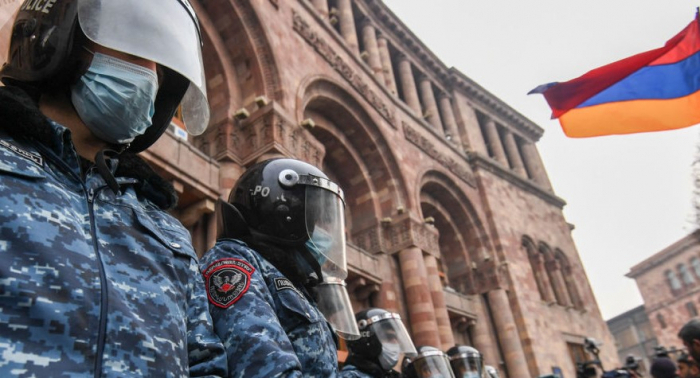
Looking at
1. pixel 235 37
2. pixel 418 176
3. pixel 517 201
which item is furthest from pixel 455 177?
pixel 235 37

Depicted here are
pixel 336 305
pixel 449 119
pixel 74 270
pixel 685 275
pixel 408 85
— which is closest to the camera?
pixel 74 270

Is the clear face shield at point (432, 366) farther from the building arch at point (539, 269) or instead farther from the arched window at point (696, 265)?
the arched window at point (696, 265)

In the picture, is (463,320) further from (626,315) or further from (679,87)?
(626,315)

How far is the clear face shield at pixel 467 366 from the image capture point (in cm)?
713

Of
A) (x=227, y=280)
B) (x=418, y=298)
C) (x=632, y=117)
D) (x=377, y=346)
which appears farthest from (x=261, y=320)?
(x=418, y=298)

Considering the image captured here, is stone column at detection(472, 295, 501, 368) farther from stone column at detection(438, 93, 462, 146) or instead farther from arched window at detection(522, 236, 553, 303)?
stone column at detection(438, 93, 462, 146)

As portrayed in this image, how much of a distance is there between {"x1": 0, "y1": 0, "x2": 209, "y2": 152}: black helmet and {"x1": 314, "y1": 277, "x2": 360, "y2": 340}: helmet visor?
199 centimetres

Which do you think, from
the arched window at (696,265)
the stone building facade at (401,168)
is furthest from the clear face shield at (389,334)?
the arched window at (696,265)

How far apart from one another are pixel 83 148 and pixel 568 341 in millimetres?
17534

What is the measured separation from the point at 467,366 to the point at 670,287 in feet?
151

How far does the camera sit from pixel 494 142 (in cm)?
2048

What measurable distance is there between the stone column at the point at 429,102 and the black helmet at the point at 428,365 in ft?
37.7

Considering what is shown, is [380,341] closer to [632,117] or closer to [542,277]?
[632,117]

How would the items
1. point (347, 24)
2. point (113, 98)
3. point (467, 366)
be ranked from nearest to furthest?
1. point (113, 98)
2. point (467, 366)
3. point (347, 24)
